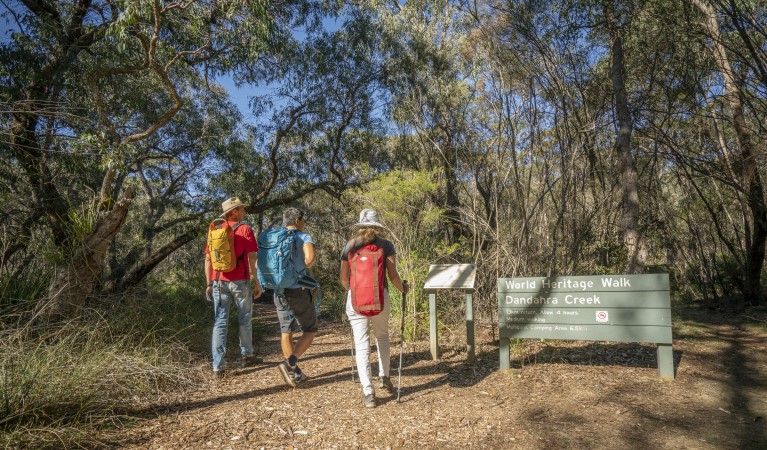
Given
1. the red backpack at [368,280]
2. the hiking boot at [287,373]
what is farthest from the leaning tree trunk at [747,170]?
the hiking boot at [287,373]

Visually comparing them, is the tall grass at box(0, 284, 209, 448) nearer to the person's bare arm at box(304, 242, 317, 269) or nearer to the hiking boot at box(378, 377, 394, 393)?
the person's bare arm at box(304, 242, 317, 269)

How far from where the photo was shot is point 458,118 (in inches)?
384

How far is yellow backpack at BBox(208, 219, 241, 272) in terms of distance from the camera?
174 inches

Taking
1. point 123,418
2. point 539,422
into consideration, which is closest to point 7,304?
point 123,418

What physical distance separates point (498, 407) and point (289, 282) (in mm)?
2073

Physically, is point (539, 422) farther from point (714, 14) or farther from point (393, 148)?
point (393, 148)

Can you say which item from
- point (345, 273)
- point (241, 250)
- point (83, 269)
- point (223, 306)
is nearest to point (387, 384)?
point (345, 273)

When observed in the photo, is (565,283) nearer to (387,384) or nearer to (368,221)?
(387,384)

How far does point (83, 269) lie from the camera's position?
5332mm

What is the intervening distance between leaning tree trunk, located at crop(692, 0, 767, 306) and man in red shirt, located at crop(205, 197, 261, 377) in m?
5.93

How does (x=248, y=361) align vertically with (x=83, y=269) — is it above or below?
below

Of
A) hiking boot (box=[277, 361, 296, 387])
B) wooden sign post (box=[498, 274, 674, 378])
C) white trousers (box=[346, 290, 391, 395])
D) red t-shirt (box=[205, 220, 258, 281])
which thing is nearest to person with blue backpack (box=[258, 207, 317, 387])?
hiking boot (box=[277, 361, 296, 387])

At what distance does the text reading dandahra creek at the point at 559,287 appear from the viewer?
14.3ft

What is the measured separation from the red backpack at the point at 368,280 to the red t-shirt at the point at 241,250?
129 centimetres
